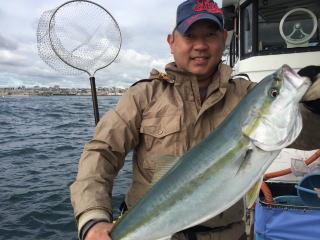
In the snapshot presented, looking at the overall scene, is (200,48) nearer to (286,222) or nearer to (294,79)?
(294,79)

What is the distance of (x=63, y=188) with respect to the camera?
36.0 ft

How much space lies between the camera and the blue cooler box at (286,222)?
147 inches

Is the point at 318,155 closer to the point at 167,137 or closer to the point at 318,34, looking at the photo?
the point at 318,34

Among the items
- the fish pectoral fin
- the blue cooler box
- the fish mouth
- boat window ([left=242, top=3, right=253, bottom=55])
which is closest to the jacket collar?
the fish mouth

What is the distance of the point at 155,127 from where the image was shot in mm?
A: 3092

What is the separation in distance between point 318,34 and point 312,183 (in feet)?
13.7

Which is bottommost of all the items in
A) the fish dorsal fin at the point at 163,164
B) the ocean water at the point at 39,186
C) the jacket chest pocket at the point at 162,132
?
the ocean water at the point at 39,186

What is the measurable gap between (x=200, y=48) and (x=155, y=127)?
0.93 metres

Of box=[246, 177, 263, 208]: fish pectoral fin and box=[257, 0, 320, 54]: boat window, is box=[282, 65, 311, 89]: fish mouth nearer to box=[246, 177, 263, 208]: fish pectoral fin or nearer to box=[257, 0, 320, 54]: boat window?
box=[246, 177, 263, 208]: fish pectoral fin

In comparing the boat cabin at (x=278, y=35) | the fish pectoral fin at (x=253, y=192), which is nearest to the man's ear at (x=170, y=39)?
the fish pectoral fin at (x=253, y=192)

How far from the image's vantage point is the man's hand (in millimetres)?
2457

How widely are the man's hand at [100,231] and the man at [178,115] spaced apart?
1.10 ft

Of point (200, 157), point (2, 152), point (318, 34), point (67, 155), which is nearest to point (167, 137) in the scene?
point (200, 157)

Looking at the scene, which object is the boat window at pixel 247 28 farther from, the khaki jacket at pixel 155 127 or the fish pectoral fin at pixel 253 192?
the fish pectoral fin at pixel 253 192
